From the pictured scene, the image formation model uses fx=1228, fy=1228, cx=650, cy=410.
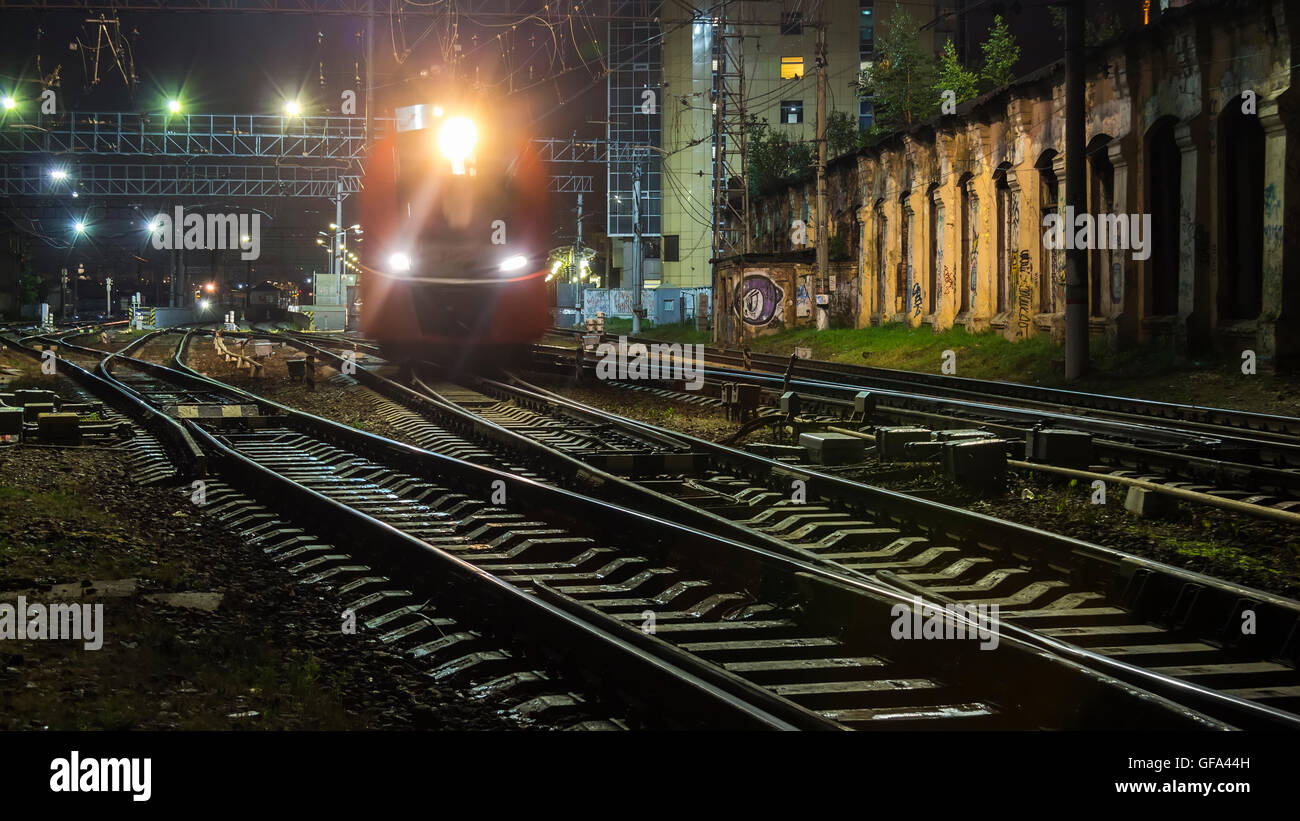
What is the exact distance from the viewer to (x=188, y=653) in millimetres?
5586

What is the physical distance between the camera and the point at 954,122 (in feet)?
102

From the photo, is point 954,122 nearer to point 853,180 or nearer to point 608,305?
point 853,180

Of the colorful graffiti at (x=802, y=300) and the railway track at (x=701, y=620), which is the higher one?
the colorful graffiti at (x=802, y=300)

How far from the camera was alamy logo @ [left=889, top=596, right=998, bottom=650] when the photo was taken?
520 centimetres

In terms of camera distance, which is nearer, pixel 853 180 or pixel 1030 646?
pixel 1030 646

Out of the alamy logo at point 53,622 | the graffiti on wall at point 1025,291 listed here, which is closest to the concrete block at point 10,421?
the alamy logo at point 53,622

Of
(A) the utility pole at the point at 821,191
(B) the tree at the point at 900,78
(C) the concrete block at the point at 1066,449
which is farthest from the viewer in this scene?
(B) the tree at the point at 900,78

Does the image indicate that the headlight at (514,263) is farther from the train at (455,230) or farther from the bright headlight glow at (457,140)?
the bright headlight glow at (457,140)

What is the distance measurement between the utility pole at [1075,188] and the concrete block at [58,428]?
15.0 meters

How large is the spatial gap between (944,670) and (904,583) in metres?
1.29

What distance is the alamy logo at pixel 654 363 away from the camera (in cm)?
2017

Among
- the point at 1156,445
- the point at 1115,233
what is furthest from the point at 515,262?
the point at 1115,233
